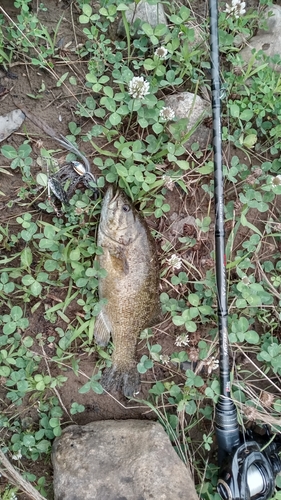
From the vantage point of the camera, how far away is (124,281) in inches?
123

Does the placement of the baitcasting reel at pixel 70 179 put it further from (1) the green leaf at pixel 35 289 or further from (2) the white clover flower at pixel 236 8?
(2) the white clover flower at pixel 236 8

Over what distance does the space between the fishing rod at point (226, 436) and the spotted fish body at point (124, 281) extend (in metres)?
0.48

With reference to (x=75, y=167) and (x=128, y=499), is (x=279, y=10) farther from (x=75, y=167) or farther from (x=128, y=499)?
(x=128, y=499)

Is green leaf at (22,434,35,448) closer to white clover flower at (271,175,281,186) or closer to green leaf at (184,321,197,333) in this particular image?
green leaf at (184,321,197,333)

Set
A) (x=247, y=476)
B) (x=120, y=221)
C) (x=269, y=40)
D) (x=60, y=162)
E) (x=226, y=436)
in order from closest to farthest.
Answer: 1. (x=247, y=476)
2. (x=226, y=436)
3. (x=120, y=221)
4. (x=60, y=162)
5. (x=269, y=40)

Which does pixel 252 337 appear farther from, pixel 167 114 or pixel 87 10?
pixel 87 10

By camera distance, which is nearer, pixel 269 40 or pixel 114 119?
pixel 114 119

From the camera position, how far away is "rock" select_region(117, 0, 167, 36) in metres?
3.34

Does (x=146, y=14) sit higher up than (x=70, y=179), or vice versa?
(x=146, y=14)

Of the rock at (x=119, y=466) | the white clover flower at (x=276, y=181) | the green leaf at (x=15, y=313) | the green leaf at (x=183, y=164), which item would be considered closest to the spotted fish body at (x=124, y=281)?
the rock at (x=119, y=466)

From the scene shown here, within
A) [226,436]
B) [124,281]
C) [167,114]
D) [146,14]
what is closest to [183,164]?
[167,114]

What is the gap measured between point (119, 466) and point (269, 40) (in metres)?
3.26

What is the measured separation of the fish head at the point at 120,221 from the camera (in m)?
3.09

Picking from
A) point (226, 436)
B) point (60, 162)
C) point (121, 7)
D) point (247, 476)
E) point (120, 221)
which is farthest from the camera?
point (60, 162)
